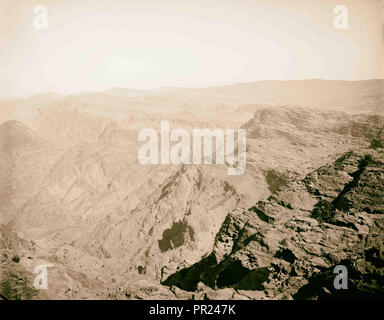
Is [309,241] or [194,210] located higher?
[309,241]

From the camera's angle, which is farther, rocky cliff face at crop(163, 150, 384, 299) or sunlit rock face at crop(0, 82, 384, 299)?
sunlit rock face at crop(0, 82, 384, 299)

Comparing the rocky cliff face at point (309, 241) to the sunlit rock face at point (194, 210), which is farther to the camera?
the sunlit rock face at point (194, 210)

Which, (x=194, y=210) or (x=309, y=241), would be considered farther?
(x=194, y=210)

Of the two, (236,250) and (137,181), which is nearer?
(236,250)

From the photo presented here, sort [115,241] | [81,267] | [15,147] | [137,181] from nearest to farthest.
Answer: [81,267] → [115,241] → [137,181] → [15,147]
